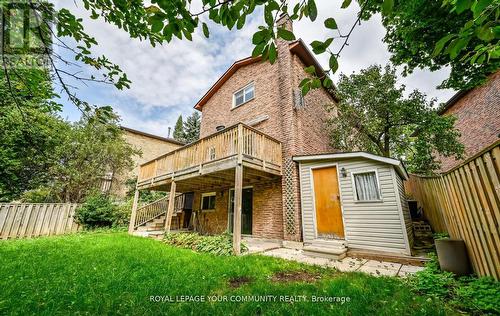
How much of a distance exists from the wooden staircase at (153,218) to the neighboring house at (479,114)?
16.2 metres

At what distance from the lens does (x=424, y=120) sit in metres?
9.41

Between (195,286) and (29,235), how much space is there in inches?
451

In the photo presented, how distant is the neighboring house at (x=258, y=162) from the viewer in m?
7.02

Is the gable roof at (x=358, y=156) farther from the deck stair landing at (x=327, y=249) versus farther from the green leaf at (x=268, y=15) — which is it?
the green leaf at (x=268, y=15)

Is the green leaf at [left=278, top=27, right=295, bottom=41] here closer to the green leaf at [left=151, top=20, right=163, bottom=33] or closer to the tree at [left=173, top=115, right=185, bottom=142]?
the green leaf at [left=151, top=20, right=163, bottom=33]

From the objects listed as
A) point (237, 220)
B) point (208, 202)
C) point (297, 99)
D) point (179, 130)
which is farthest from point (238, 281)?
point (179, 130)

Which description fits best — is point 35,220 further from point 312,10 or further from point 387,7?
point 387,7

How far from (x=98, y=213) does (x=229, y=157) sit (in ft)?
32.1

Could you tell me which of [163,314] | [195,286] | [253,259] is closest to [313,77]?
[163,314]

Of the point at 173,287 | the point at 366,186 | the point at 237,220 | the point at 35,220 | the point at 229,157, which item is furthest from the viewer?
the point at 35,220

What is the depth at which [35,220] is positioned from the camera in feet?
33.2

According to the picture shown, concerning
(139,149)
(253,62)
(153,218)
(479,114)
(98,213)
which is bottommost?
(153,218)

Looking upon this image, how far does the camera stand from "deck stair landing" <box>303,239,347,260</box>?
5914 millimetres

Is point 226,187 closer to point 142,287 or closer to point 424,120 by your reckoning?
point 142,287
